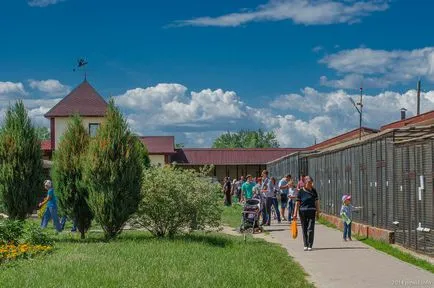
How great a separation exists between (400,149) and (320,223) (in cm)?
1043

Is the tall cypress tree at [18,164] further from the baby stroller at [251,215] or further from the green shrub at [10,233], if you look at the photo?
the baby stroller at [251,215]

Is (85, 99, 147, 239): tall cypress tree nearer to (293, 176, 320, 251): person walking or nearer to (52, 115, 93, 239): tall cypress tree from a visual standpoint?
(52, 115, 93, 239): tall cypress tree

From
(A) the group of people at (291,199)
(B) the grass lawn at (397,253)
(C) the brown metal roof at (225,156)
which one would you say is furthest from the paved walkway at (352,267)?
(C) the brown metal roof at (225,156)

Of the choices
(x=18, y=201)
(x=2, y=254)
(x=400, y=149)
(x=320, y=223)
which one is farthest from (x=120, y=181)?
(x=320, y=223)

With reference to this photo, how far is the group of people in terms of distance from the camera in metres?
18.0

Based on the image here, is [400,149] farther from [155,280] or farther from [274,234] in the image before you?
[155,280]

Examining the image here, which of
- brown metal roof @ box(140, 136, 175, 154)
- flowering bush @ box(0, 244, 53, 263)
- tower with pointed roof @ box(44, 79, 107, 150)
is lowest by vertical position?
flowering bush @ box(0, 244, 53, 263)

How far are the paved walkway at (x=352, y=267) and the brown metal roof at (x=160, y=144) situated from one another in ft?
170

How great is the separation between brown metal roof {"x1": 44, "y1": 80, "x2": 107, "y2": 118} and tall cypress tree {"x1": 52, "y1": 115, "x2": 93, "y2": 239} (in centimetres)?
3760

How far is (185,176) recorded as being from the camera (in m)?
19.9

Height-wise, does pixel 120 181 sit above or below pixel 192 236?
above

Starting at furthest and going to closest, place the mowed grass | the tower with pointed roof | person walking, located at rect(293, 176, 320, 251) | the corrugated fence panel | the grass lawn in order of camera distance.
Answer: the tower with pointed roof → person walking, located at rect(293, 176, 320, 251) → the corrugated fence panel → the grass lawn → the mowed grass

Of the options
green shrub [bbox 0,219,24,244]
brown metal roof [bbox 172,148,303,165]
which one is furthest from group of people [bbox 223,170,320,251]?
brown metal roof [bbox 172,148,303,165]

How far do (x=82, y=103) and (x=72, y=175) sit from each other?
40783 millimetres
